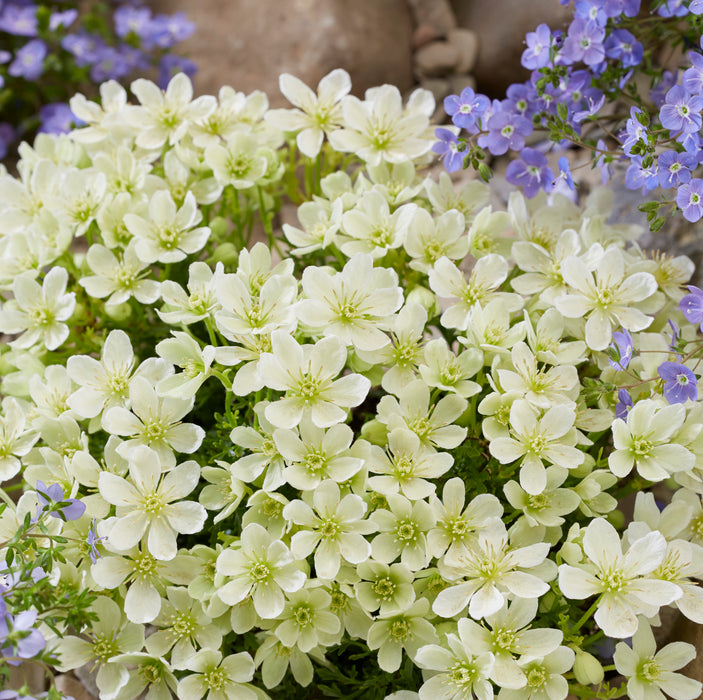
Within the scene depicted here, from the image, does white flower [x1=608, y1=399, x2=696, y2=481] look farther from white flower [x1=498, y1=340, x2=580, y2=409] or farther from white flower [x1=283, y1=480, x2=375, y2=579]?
white flower [x1=283, y1=480, x2=375, y2=579]

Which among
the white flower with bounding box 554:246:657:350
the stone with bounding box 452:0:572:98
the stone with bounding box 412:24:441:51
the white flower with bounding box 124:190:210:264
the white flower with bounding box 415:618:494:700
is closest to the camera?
the white flower with bounding box 415:618:494:700

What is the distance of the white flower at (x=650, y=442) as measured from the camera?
3.90ft

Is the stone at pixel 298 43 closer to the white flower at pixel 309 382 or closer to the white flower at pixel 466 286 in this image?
the white flower at pixel 466 286

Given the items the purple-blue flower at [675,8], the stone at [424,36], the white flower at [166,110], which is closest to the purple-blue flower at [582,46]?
the purple-blue flower at [675,8]

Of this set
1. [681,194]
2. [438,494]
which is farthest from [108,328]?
[681,194]

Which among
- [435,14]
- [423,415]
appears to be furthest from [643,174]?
[435,14]

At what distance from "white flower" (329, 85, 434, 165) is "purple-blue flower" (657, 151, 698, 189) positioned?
1.40 ft

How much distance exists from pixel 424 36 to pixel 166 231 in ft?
4.96

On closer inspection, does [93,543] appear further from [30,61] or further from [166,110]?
[30,61]

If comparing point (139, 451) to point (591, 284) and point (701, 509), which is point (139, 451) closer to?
point (591, 284)

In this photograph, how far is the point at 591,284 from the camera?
132cm

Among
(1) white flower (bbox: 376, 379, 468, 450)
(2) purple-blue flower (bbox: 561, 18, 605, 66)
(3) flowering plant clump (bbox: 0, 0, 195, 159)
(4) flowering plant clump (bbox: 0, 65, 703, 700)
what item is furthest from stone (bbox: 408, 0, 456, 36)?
(1) white flower (bbox: 376, 379, 468, 450)

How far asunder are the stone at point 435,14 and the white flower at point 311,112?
1.17 m

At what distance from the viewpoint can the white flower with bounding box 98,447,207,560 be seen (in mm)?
1115
